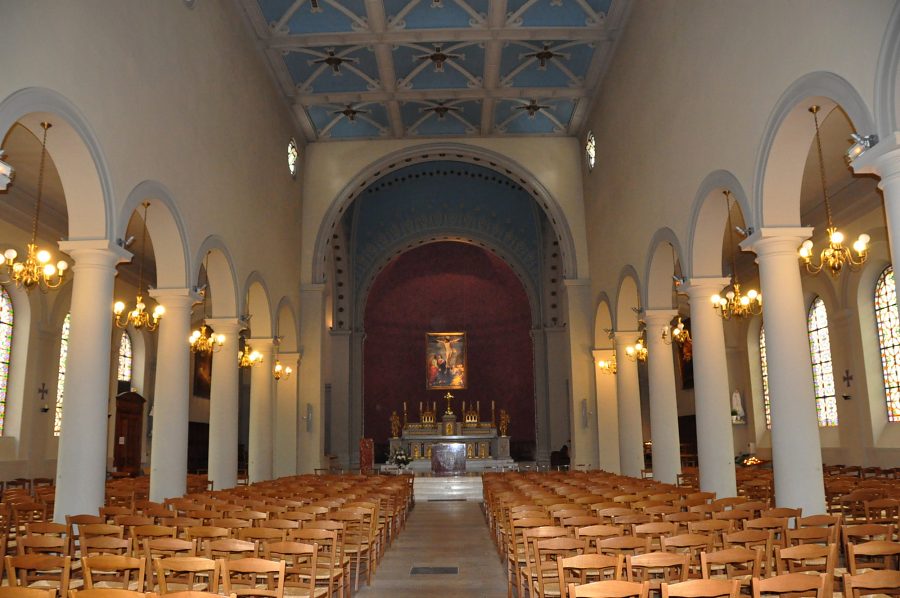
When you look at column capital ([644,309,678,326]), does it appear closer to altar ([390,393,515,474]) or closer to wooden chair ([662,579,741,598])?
altar ([390,393,515,474])

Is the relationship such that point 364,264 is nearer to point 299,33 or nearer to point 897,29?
point 299,33

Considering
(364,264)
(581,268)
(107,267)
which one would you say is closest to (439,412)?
(364,264)

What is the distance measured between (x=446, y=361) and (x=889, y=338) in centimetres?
1771

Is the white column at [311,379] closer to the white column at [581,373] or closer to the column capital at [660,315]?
the white column at [581,373]

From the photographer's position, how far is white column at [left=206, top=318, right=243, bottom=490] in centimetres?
1450

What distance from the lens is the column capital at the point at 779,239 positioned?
9.42 m

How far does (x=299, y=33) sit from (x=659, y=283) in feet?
30.1

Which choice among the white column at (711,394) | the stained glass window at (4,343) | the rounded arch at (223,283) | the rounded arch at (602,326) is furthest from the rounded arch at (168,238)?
the rounded arch at (602,326)

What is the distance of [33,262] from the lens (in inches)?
360

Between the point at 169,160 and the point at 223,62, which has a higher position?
the point at 223,62

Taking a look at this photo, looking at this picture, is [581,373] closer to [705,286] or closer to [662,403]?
[662,403]

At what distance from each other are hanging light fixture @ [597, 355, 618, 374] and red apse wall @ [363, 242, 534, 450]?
445 inches

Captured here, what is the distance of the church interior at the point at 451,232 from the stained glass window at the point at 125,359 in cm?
16

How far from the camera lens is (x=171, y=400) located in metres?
12.1
